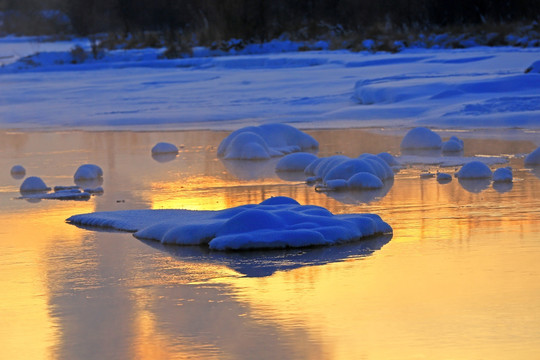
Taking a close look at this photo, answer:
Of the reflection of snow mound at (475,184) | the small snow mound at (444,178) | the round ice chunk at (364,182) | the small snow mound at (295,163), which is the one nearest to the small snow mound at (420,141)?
the small snow mound at (295,163)

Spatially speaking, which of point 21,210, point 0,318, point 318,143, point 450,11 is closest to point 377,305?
point 0,318

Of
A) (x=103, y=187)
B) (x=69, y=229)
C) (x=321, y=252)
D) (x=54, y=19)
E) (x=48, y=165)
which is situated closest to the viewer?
(x=321, y=252)

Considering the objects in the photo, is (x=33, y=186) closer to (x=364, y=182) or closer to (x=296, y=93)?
(x=364, y=182)

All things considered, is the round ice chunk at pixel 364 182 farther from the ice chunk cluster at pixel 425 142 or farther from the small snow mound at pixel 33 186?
the ice chunk cluster at pixel 425 142

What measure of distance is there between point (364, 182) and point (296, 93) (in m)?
10.9

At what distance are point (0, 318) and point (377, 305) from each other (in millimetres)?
1608

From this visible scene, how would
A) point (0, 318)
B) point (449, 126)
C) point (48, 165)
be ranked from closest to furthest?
point (0, 318), point (48, 165), point (449, 126)

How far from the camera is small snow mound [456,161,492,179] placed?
329 inches

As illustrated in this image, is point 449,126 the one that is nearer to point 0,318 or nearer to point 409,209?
point 409,209

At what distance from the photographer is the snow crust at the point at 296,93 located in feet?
48.5

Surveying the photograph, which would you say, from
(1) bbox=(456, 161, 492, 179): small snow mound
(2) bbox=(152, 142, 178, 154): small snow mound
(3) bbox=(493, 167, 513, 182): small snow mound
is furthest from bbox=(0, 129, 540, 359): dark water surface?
(2) bbox=(152, 142, 178, 154): small snow mound

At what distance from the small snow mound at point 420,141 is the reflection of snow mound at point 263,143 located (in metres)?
1.05

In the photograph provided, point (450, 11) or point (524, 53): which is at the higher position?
point (450, 11)

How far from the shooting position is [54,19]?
64.3 m
